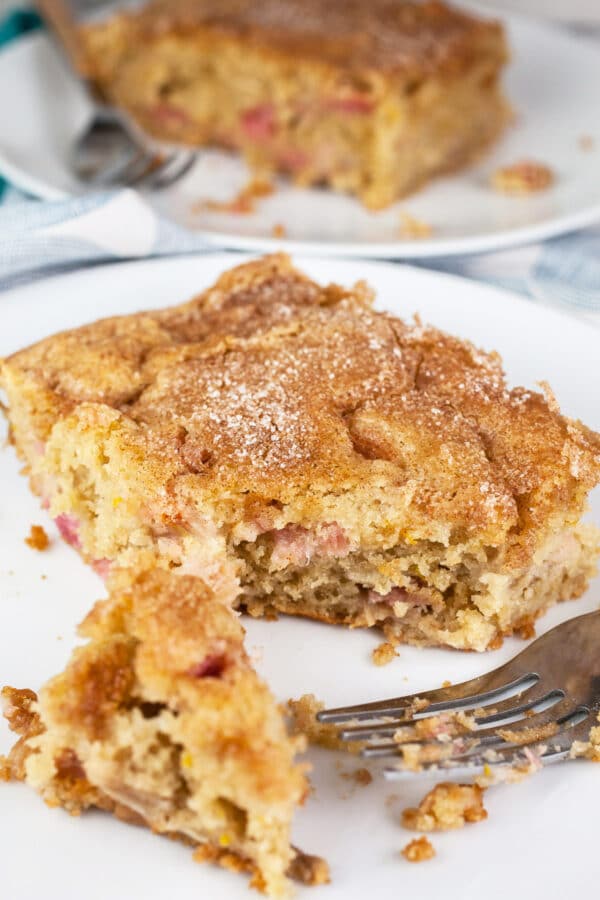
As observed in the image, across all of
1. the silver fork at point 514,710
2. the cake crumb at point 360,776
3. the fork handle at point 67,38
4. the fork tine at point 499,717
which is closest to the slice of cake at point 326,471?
the silver fork at point 514,710

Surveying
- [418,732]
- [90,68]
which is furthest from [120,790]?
[90,68]

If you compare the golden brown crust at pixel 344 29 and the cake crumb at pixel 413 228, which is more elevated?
the golden brown crust at pixel 344 29

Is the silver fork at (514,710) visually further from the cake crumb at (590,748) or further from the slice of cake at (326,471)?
the slice of cake at (326,471)

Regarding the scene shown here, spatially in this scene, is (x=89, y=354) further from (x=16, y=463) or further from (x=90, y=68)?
(x=90, y=68)

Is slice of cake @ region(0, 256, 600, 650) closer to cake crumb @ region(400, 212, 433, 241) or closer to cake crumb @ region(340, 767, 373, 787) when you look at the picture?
cake crumb @ region(340, 767, 373, 787)

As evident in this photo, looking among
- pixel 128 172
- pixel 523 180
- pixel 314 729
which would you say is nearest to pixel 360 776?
pixel 314 729
